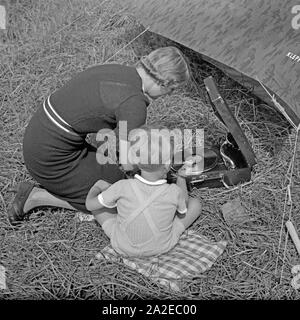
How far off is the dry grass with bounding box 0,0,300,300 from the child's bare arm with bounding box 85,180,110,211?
0.17 m

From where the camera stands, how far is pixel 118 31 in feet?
11.5

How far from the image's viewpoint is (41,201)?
251cm

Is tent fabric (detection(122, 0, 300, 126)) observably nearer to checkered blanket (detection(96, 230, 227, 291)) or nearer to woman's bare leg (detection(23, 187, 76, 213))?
checkered blanket (detection(96, 230, 227, 291))

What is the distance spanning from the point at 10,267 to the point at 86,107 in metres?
0.70

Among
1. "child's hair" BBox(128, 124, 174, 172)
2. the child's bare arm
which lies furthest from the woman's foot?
"child's hair" BBox(128, 124, 174, 172)

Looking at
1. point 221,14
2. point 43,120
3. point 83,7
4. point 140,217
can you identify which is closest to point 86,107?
point 43,120

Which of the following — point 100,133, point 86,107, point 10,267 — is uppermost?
point 86,107

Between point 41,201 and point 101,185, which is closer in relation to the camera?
point 101,185

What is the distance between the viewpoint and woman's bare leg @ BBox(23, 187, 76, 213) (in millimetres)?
2488

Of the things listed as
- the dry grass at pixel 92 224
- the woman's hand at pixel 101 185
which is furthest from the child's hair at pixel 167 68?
the dry grass at pixel 92 224

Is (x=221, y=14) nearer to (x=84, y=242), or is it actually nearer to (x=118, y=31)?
(x=118, y=31)


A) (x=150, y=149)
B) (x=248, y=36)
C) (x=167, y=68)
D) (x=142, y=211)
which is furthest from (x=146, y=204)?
(x=248, y=36)

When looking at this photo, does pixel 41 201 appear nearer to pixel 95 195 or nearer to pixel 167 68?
pixel 95 195

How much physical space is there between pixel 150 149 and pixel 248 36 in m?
0.84
